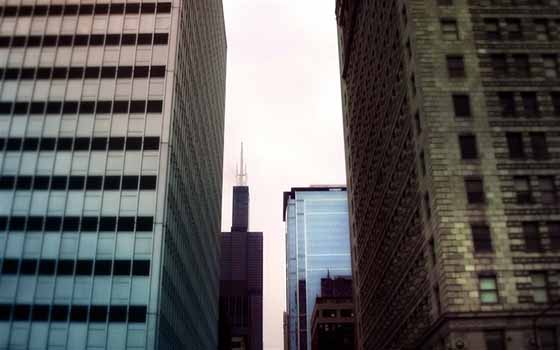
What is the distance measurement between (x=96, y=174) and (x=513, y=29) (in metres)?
46.5

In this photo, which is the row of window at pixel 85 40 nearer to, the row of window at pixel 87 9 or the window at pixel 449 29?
the row of window at pixel 87 9

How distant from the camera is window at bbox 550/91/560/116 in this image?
60856 millimetres

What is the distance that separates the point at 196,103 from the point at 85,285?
37.9 m

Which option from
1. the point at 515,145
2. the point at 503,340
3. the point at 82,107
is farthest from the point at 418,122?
the point at 82,107

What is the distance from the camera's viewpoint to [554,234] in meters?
55.5

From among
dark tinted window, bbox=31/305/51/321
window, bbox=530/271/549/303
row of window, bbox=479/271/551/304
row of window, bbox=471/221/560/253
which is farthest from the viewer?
dark tinted window, bbox=31/305/51/321

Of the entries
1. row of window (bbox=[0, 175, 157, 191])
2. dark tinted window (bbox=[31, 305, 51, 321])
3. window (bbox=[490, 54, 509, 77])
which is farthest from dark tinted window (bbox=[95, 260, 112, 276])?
window (bbox=[490, 54, 509, 77])

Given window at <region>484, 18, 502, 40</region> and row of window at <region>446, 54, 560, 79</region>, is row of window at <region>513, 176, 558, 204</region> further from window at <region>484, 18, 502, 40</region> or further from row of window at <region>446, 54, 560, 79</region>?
window at <region>484, 18, 502, 40</region>

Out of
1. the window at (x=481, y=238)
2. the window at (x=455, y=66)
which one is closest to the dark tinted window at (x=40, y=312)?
the window at (x=481, y=238)

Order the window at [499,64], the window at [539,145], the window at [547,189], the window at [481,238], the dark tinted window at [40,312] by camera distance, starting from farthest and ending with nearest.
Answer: the dark tinted window at [40,312] → the window at [499,64] → the window at [539,145] → the window at [547,189] → the window at [481,238]

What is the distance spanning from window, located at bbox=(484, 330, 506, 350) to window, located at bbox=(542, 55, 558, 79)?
2553 cm

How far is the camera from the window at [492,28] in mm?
64375

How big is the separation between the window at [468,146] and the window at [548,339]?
15321 millimetres

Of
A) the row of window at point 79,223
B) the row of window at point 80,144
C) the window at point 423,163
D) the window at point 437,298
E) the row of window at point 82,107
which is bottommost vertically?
the window at point 437,298
